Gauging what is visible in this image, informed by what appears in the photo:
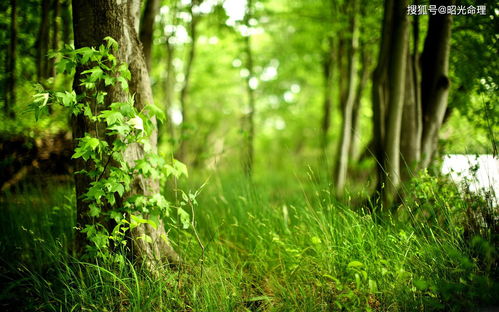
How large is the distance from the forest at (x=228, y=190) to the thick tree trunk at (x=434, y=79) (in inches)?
0.6

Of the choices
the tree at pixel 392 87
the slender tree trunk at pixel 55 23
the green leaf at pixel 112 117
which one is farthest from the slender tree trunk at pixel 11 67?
the tree at pixel 392 87

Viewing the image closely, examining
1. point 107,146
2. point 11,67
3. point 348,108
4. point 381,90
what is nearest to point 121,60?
point 107,146

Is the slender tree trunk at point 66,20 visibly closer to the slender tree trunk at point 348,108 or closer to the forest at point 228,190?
the forest at point 228,190

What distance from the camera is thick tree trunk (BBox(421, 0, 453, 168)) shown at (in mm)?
2967

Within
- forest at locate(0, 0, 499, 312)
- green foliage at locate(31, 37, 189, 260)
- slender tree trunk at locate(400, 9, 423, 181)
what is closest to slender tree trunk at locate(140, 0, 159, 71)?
forest at locate(0, 0, 499, 312)

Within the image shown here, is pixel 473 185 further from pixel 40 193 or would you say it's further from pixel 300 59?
pixel 300 59

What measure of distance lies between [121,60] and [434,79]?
292 cm

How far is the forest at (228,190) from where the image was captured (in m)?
1.83

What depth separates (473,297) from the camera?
5.70 ft

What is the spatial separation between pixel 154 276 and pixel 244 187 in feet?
4.60

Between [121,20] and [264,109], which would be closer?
[121,20]

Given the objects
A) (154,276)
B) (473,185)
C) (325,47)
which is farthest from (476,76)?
(325,47)

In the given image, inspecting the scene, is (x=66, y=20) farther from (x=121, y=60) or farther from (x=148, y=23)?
(x=121, y=60)

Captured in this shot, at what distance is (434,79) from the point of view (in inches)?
122
